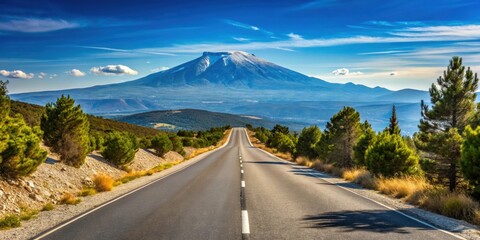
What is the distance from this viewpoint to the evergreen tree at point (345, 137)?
3130 centimetres

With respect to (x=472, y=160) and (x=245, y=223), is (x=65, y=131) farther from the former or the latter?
(x=472, y=160)

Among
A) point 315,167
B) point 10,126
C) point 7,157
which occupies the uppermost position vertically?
point 10,126

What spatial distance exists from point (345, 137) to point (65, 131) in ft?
71.8

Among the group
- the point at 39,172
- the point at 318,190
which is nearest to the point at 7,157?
the point at 39,172

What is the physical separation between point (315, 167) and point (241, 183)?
1398 cm

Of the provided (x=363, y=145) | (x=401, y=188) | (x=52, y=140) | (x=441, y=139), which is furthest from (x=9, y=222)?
(x=363, y=145)

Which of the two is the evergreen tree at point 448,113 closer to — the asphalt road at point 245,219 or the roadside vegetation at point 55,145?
the asphalt road at point 245,219

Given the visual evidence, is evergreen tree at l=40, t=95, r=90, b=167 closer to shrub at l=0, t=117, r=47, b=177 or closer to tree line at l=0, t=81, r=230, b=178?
tree line at l=0, t=81, r=230, b=178

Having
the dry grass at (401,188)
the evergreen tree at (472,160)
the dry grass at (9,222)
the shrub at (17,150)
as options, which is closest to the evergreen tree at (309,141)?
the dry grass at (401,188)

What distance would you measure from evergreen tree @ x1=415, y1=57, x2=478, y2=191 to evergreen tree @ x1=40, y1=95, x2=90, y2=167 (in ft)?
58.9

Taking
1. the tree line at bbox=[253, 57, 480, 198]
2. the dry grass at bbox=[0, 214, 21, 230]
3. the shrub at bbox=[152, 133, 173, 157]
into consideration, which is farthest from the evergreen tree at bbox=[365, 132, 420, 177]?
the shrub at bbox=[152, 133, 173, 157]

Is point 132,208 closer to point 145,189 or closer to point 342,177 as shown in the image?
point 145,189

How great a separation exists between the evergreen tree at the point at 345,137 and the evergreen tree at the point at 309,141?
1413 cm

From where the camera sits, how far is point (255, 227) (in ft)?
27.6
